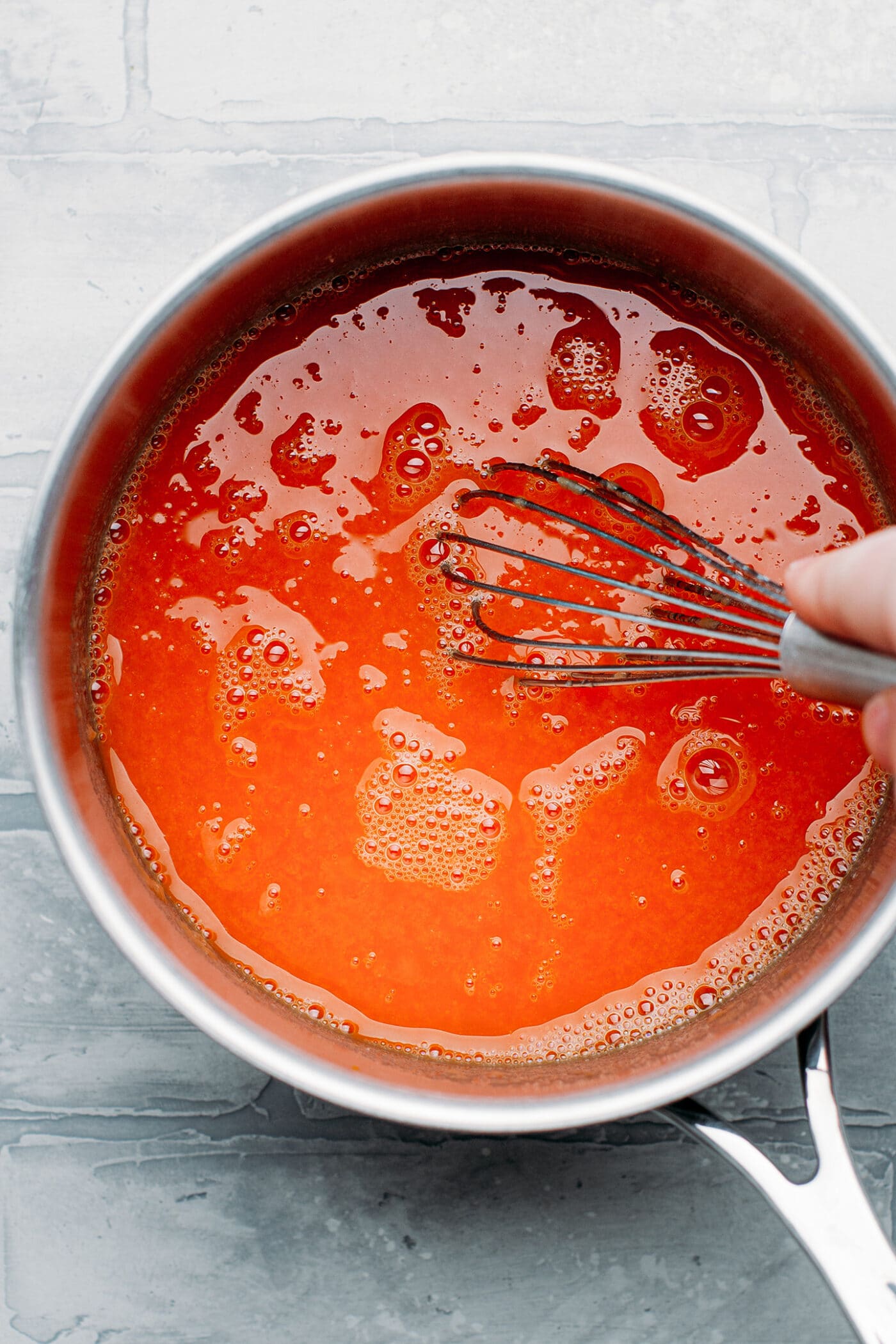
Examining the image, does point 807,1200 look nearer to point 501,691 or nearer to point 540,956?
point 540,956

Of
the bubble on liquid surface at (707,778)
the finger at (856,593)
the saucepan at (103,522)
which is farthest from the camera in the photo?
the bubble on liquid surface at (707,778)

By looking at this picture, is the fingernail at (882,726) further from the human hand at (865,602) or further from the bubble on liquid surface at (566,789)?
the bubble on liquid surface at (566,789)

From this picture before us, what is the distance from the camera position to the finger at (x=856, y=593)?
1.53 ft

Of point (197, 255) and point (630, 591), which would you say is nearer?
point (630, 591)

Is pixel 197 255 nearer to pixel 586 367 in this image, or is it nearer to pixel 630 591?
pixel 586 367

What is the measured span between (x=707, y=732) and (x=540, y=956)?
0.18m

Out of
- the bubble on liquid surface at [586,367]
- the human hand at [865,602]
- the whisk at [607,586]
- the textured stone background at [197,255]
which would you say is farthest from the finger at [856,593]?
the textured stone background at [197,255]

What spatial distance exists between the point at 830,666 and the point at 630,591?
0.56 ft

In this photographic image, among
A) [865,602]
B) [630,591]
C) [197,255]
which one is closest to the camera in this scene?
[865,602]

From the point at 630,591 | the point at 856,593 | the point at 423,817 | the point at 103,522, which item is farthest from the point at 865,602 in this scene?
the point at 103,522

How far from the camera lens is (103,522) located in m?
0.66

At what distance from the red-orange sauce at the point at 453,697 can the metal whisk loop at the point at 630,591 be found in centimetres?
1

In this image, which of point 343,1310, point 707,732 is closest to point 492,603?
point 707,732

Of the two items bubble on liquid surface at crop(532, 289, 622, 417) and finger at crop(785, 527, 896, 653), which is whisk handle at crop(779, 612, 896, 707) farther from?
bubble on liquid surface at crop(532, 289, 622, 417)
